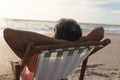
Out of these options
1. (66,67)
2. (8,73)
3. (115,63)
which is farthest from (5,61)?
(66,67)

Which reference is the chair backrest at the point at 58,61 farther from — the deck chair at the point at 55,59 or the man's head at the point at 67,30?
the man's head at the point at 67,30

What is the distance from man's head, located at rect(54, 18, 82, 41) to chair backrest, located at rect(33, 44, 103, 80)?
131 millimetres

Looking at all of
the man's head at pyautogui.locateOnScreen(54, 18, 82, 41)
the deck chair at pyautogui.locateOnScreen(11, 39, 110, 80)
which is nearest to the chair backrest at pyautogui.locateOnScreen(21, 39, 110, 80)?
the deck chair at pyautogui.locateOnScreen(11, 39, 110, 80)

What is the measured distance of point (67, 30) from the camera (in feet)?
8.34

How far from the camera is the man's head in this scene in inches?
100.0

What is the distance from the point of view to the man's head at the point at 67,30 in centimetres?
254

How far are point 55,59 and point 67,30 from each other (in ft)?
0.94

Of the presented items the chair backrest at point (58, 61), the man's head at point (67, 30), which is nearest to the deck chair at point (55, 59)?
the chair backrest at point (58, 61)

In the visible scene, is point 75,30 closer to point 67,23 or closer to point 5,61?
point 67,23

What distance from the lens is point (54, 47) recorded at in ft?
7.72

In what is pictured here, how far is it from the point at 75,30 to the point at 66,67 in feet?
1.33

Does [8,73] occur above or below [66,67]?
below

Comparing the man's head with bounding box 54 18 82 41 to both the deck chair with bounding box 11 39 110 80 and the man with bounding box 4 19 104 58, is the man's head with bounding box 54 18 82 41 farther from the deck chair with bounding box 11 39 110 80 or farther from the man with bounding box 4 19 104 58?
the deck chair with bounding box 11 39 110 80

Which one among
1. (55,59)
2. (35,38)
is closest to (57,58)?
(55,59)
